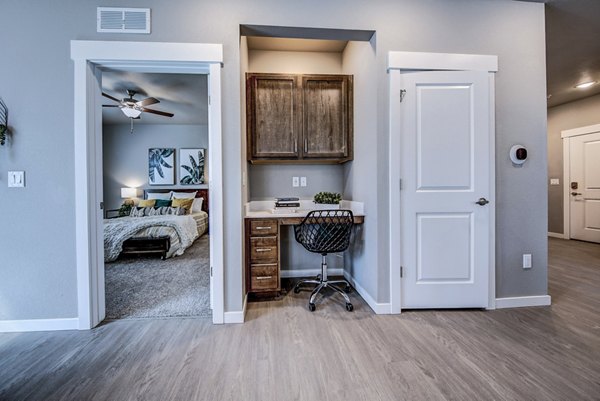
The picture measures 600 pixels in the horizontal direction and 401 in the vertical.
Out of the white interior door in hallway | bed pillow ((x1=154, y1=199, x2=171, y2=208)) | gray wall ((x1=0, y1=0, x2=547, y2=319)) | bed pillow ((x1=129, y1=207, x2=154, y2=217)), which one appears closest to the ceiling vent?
gray wall ((x1=0, y1=0, x2=547, y2=319))

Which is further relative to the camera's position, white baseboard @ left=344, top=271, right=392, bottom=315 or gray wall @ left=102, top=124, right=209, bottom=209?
gray wall @ left=102, top=124, right=209, bottom=209

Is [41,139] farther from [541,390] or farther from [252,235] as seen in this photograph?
[541,390]

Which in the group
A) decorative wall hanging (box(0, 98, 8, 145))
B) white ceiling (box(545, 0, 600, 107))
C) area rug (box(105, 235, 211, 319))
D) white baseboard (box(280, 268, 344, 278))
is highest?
white ceiling (box(545, 0, 600, 107))

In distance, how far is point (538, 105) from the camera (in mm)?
2320

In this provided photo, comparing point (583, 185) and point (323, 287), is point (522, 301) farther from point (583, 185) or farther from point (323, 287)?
point (583, 185)

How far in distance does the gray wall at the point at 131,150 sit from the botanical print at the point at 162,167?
11cm

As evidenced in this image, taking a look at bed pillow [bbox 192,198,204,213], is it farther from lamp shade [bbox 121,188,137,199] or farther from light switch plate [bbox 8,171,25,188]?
light switch plate [bbox 8,171,25,188]

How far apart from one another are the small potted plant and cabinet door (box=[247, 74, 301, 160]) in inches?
21.4

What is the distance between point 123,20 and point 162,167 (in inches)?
194

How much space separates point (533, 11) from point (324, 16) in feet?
5.99

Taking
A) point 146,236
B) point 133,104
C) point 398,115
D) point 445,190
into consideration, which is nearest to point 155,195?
point 133,104

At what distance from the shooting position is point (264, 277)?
8.14 ft

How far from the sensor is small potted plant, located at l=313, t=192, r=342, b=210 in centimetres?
293

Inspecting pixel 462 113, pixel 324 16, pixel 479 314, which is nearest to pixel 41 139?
pixel 324 16
